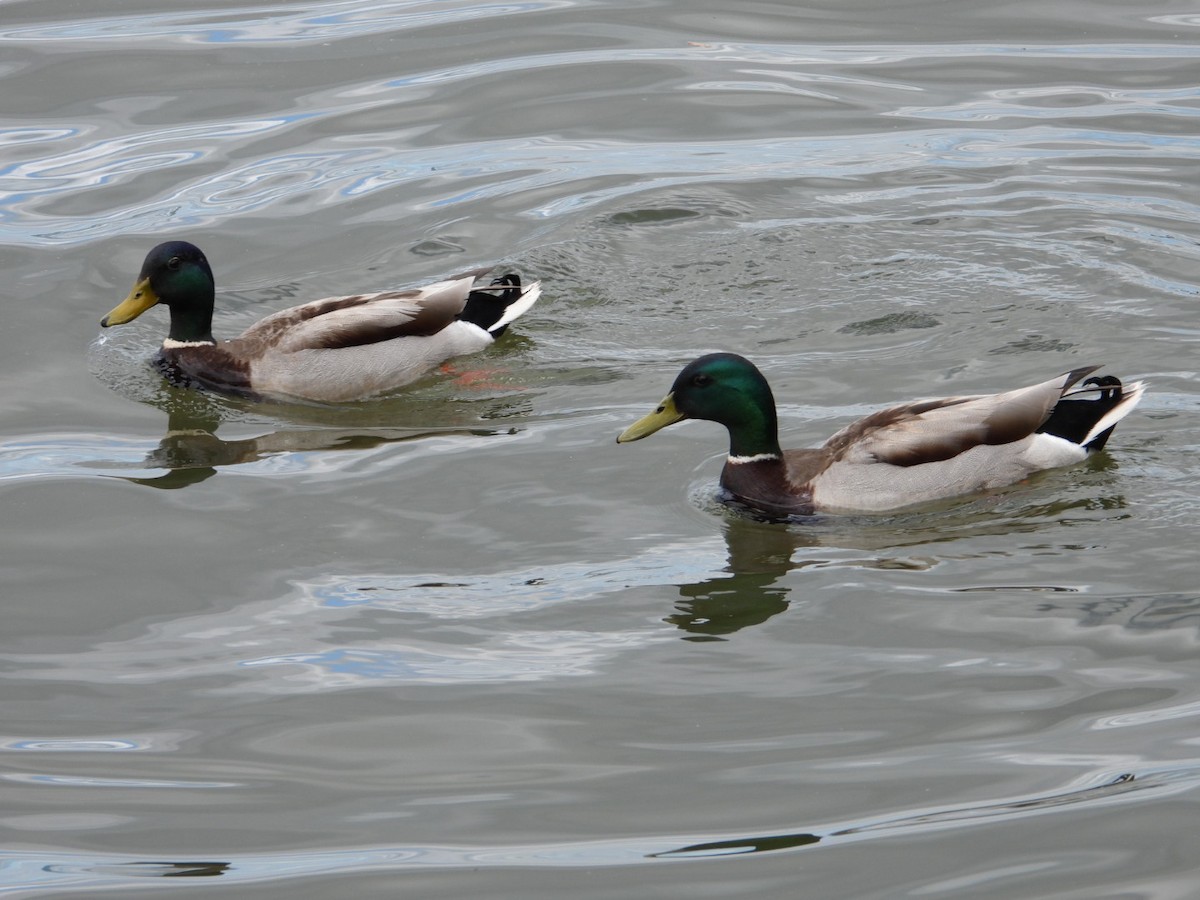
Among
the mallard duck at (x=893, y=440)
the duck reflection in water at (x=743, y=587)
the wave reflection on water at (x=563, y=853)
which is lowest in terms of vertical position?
the wave reflection on water at (x=563, y=853)

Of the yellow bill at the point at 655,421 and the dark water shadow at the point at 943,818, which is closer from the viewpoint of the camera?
the dark water shadow at the point at 943,818

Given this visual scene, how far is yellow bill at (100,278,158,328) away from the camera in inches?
441

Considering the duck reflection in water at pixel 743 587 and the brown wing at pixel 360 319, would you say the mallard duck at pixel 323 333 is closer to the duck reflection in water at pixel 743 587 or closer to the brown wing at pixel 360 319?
the brown wing at pixel 360 319

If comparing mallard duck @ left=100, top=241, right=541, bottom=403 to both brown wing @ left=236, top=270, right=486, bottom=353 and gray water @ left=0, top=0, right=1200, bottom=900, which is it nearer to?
brown wing @ left=236, top=270, right=486, bottom=353

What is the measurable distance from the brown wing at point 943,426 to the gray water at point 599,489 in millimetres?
348

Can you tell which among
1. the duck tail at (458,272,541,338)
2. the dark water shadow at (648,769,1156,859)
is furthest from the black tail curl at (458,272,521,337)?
the dark water shadow at (648,769,1156,859)

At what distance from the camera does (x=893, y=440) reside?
28.6ft

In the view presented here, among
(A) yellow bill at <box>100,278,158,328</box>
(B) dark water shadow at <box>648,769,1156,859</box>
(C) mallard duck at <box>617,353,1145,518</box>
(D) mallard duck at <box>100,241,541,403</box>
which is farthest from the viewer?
(A) yellow bill at <box>100,278,158,328</box>

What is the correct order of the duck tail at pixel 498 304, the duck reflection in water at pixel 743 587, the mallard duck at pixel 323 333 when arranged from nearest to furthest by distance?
1. the duck reflection in water at pixel 743 587
2. the mallard duck at pixel 323 333
3. the duck tail at pixel 498 304

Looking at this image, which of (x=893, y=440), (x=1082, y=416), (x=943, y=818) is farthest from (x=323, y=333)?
(x=943, y=818)

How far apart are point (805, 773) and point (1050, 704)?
1079 millimetres

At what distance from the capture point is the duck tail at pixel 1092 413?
9.00m

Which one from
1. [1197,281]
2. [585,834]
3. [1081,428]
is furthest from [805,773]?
[1197,281]

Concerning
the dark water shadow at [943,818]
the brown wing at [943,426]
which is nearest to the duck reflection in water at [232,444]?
the brown wing at [943,426]
